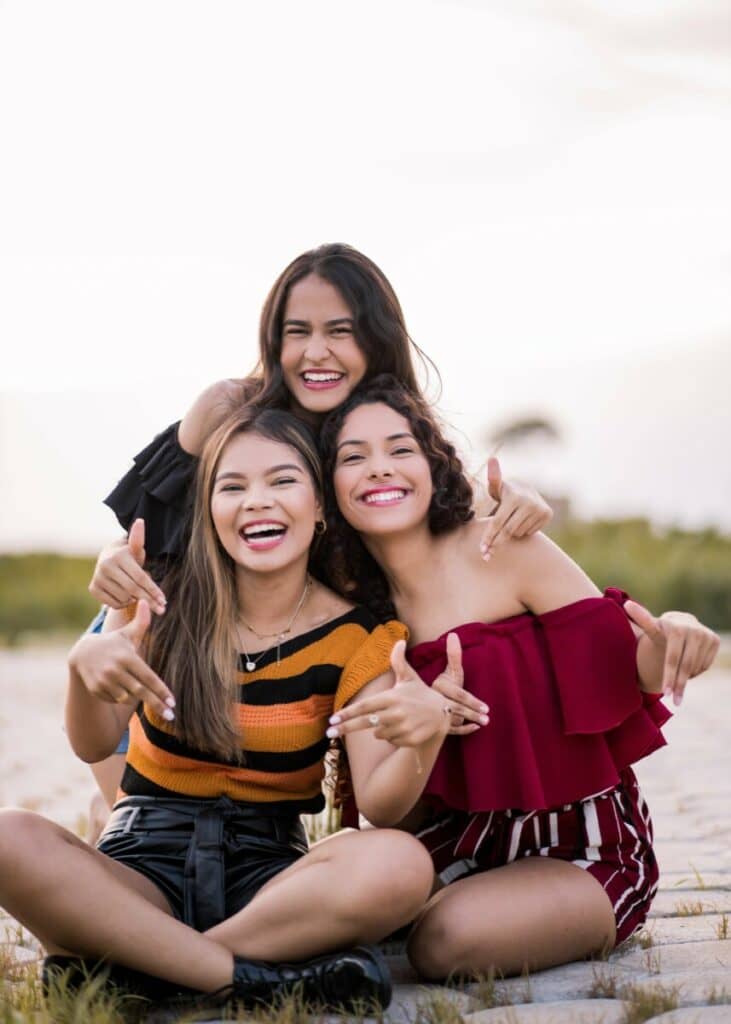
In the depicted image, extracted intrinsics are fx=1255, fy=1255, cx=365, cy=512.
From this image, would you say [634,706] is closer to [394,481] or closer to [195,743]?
[394,481]

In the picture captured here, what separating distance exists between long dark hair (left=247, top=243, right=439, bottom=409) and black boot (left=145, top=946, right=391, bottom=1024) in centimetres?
157

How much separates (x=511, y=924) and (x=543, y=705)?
20.5 inches

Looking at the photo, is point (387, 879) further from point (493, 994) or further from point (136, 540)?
point (136, 540)

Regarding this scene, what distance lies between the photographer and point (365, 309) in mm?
3605

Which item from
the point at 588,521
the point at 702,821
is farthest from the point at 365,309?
the point at 588,521

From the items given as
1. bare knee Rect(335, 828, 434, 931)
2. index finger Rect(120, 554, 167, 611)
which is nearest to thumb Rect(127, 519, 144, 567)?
index finger Rect(120, 554, 167, 611)

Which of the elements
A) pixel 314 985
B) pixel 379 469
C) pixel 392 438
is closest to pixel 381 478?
pixel 379 469

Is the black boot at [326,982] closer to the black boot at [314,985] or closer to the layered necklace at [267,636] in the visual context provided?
the black boot at [314,985]

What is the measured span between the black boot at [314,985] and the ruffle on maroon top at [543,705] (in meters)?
0.54

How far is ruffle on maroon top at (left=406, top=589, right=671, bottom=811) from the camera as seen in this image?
9.74 ft

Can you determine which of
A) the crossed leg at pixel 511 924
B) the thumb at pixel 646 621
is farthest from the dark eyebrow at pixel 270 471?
the crossed leg at pixel 511 924

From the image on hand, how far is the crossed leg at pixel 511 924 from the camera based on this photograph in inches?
109

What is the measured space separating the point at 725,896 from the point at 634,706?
834mm

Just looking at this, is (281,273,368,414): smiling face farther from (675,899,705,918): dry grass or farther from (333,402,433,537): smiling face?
(675,899,705,918): dry grass
